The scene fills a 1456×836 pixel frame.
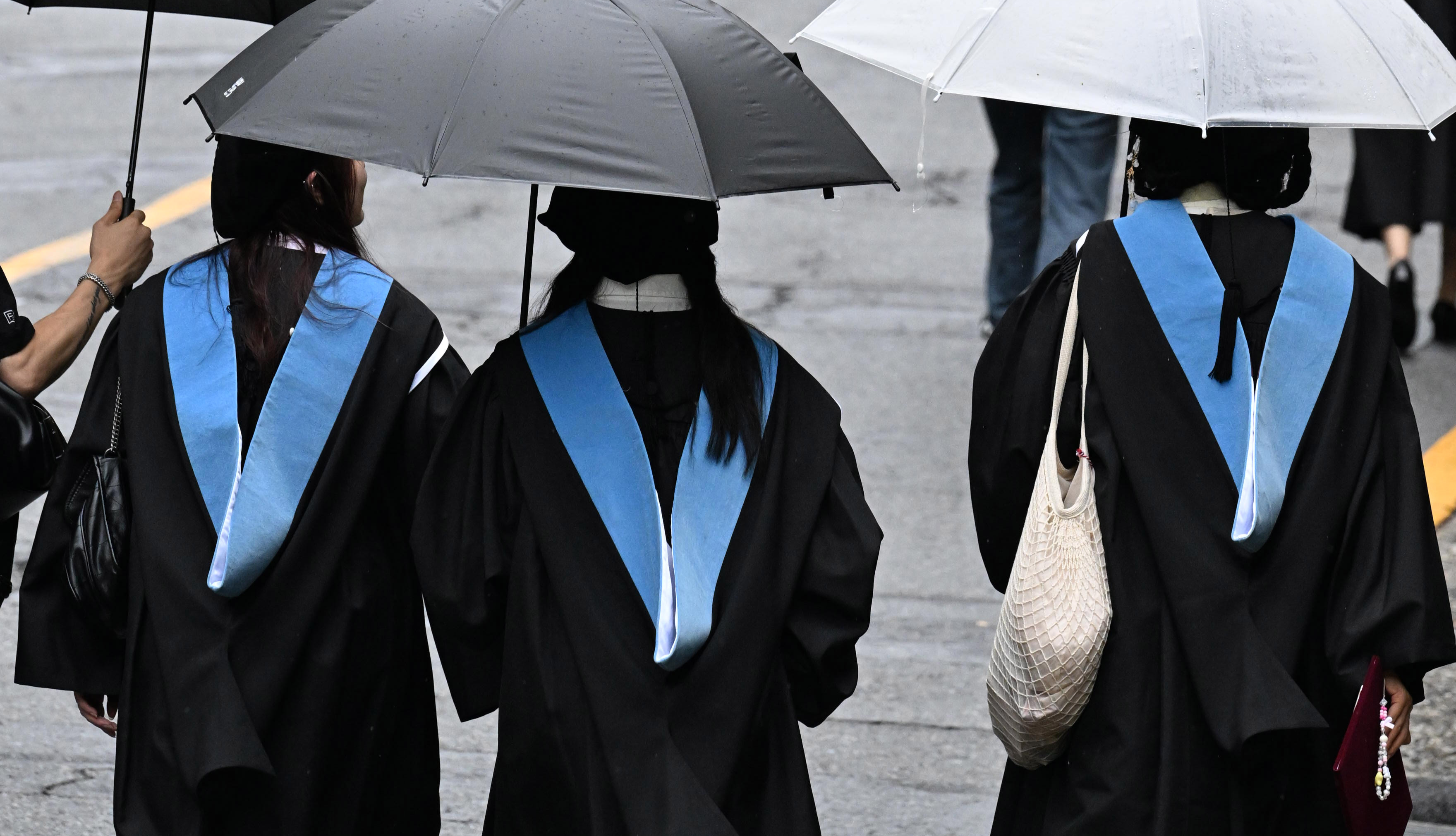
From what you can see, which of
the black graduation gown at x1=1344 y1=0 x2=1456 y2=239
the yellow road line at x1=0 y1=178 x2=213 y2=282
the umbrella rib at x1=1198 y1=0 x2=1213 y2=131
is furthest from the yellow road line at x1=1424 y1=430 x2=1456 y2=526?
the yellow road line at x1=0 y1=178 x2=213 y2=282

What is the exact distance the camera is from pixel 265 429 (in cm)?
322

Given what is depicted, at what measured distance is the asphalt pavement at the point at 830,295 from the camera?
15.9ft

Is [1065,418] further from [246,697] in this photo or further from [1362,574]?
[246,697]

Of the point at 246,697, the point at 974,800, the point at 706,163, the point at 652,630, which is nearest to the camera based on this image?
the point at 706,163

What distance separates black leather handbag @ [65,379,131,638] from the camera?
3260 millimetres

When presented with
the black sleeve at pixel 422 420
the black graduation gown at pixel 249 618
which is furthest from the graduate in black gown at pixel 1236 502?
the black graduation gown at pixel 249 618

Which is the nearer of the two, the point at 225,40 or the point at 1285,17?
the point at 1285,17

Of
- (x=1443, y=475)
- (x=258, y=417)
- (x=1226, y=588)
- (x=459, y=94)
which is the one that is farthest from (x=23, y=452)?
(x=1443, y=475)

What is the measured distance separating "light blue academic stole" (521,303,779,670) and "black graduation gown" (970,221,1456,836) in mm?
633

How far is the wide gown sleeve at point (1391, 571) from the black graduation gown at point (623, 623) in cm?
78

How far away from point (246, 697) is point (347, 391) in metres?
0.54

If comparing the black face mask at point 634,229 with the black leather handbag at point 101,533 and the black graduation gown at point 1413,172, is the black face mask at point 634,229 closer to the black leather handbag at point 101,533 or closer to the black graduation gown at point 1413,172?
the black leather handbag at point 101,533

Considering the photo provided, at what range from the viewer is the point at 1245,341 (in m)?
3.20

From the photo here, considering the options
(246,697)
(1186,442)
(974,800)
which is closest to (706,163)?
(1186,442)
